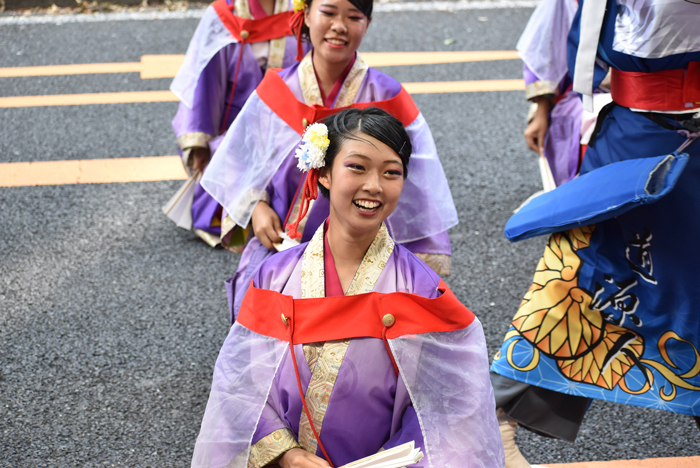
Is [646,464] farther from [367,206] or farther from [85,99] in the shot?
[85,99]

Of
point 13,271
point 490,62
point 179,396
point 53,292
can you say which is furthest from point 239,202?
point 490,62

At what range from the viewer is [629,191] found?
1.90 m

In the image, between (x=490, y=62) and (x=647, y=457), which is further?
(x=490, y=62)

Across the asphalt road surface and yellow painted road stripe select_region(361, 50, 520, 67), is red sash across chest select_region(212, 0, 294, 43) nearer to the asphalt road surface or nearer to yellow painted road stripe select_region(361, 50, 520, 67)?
the asphalt road surface

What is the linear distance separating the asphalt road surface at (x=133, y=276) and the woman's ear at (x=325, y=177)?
1113 millimetres

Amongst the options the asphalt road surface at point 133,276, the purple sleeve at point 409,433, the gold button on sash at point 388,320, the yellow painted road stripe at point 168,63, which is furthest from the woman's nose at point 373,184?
the yellow painted road stripe at point 168,63

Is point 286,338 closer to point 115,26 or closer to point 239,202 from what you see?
point 239,202

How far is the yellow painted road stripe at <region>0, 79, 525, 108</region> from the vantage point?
5.00 metres

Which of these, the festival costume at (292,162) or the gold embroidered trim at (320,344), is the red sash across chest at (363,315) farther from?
the festival costume at (292,162)

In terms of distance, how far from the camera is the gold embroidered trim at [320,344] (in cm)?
167

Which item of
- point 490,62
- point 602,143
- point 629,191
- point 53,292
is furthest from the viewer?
point 490,62

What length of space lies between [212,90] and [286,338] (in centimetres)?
195

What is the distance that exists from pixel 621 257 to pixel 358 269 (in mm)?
843

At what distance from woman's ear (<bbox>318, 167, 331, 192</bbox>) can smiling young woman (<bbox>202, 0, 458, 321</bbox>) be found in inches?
19.0
